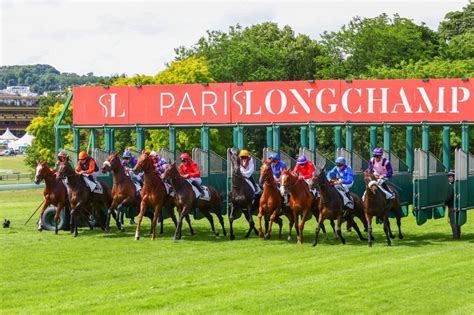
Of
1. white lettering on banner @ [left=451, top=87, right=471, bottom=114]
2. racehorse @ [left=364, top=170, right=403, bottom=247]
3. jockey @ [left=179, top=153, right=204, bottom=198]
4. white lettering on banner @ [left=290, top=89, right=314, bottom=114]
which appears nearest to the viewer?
racehorse @ [left=364, top=170, right=403, bottom=247]

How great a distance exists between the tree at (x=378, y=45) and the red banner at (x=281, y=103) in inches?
1196

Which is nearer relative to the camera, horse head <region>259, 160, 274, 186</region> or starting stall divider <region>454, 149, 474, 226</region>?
horse head <region>259, 160, 274, 186</region>

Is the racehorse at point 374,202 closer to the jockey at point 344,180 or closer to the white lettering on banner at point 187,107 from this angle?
the jockey at point 344,180

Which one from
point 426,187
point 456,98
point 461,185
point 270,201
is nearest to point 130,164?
point 270,201

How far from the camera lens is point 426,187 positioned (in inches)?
851

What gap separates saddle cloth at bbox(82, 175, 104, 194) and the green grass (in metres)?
1.12

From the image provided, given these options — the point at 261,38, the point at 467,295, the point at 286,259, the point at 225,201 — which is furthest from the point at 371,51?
the point at 467,295

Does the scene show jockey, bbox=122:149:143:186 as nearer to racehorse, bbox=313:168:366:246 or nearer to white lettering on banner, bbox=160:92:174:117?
white lettering on banner, bbox=160:92:174:117

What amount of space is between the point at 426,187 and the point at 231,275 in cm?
771

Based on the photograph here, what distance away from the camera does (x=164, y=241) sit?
21156 mm

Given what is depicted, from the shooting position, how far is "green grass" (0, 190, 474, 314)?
493 inches

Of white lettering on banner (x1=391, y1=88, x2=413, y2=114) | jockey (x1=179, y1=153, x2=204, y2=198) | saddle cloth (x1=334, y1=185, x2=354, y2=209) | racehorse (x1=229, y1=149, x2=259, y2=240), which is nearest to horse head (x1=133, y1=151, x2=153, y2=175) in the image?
jockey (x1=179, y1=153, x2=204, y2=198)

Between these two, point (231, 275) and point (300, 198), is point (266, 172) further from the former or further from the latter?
point (231, 275)

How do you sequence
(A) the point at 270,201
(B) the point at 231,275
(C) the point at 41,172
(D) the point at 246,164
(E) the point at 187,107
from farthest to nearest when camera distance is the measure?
(E) the point at 187,107 < (C) the point at 41,172 < (D) the point at 246,164 < (A) the point at 270,201 < (B) the point at 231,275
